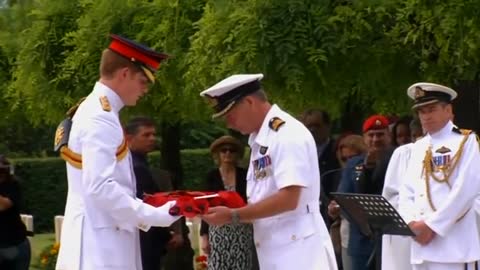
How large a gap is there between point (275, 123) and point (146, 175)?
2955mm

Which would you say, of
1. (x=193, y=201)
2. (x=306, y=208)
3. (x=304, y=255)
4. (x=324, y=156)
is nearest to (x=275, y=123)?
(x=306, y=208)

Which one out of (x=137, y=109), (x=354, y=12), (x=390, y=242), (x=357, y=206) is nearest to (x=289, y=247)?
(x=357, y=206)

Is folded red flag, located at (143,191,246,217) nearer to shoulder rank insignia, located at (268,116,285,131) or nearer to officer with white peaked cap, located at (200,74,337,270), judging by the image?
officer with white peaked cap, located at (200,74,337,270)

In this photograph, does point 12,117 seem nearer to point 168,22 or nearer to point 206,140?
point 168,22

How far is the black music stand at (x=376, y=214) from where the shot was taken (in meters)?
7.60

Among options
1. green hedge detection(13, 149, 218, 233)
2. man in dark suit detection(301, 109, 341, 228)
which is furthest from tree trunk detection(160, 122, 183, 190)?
green hedge detection(13, 149, 218, 233)

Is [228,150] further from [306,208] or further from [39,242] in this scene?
[39,242]

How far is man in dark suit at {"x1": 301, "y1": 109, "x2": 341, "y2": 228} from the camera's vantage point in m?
10.4

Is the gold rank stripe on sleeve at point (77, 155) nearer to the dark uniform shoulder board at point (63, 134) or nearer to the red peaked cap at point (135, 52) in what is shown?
the dark uniform shoulder board at point (63, 134)

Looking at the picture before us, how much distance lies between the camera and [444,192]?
8289 millimetres

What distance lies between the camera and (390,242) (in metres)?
9.03

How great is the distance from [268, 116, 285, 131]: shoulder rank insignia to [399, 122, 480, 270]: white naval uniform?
241 centimetres

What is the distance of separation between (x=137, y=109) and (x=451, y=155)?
4.89 m

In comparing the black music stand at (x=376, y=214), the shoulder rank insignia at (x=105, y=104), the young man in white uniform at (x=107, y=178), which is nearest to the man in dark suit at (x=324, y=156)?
the black music stand at (x=376, y=214)
